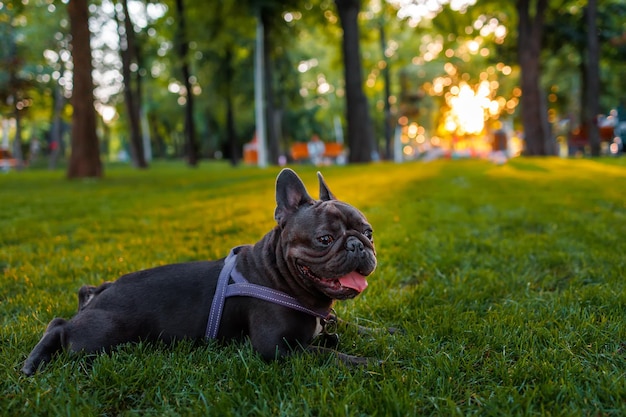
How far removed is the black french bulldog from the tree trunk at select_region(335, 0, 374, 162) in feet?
60.2

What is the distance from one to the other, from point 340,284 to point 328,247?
231 mm

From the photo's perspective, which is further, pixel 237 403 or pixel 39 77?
pixel 39 77

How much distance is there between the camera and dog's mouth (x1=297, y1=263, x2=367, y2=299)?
2914 mm

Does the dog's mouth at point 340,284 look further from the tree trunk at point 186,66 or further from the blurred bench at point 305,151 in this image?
the blurred bench at point 305,151

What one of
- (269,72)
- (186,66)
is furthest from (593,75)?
(186,66)

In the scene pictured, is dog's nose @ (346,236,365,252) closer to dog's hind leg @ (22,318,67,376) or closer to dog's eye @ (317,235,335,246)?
dog's eye @ (317,235,335,246)

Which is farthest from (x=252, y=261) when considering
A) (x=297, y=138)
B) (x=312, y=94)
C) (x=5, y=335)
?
(x=312, y=94)

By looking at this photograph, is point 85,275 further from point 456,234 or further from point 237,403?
point 456,234

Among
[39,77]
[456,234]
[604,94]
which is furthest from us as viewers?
[39,77]

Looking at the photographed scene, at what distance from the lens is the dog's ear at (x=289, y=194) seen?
3.24 metres

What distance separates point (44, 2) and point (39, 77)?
9.17 m

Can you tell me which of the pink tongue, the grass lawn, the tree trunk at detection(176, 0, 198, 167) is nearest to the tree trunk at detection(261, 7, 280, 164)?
the tree trunk at detection(176, 0, 198, 167)

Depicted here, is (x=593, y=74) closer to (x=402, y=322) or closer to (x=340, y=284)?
(x=402, y=322)

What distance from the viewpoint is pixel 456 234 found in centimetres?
670
